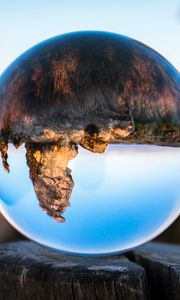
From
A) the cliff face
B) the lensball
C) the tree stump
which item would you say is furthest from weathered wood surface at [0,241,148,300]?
Result: the cliff face

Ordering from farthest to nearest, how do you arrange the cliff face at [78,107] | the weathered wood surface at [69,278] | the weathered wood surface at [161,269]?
the weathered wood surface at [161,269] < the weathered wood surface at [69,278] < the cliff face at [78,107]

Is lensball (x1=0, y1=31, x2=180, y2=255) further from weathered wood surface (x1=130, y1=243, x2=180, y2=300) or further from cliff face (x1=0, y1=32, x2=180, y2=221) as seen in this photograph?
weathered wood surface (x1=130, y1=243, x2=180, y2=300)

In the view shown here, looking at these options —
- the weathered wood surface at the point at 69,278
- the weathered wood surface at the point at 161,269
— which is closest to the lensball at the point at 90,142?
the weathered wood surface at the point at 69,278

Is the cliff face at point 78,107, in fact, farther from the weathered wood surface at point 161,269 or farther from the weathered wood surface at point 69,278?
the weathered wood surface at point 161,269

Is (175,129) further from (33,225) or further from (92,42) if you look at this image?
(33,225)

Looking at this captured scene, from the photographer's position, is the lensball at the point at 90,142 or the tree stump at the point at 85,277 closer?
the lensball at the point at 90,142

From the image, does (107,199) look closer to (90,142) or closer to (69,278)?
(90,142)
